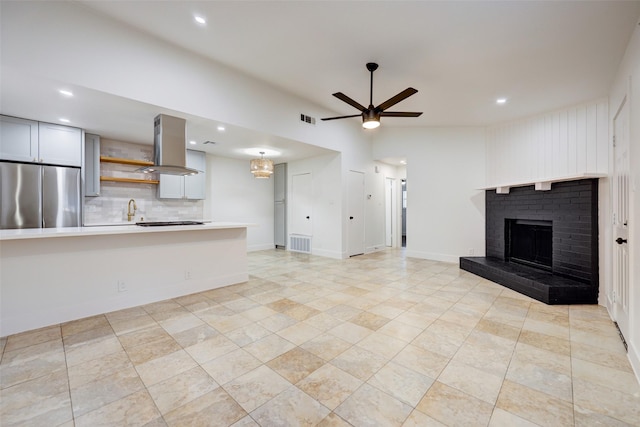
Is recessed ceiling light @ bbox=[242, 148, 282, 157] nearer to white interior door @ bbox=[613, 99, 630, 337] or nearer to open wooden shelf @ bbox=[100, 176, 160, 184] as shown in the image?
open wooden shelf @ bbox=[100, 176, 160, 184]

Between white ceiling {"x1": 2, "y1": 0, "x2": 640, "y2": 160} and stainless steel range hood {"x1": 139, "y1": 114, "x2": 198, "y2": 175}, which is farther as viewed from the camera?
stainless steel range hood {"x1": 139, "y1": 114, "x2": 198, "y2": 175}

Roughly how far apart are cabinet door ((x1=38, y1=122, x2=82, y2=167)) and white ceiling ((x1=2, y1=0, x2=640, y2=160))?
0.91ft

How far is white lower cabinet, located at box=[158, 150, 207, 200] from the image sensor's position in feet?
18.5

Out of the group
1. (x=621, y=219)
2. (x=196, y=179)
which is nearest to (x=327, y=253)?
(x=196, y=179)

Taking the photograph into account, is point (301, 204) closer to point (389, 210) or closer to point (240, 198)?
point (240, 198)

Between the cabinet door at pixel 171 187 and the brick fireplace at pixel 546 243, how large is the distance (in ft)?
20.0

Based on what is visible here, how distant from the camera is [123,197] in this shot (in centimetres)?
530

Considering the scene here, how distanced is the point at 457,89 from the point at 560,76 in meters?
1.23

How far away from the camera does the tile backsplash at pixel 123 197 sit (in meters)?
5.02

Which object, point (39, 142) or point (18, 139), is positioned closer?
point (18, 139)

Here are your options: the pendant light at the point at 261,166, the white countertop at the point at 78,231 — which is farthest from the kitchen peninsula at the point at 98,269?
the pendant light at the point at 261,166

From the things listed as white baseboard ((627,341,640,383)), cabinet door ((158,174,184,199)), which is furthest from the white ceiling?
white baseboard ((627,341,640,383))

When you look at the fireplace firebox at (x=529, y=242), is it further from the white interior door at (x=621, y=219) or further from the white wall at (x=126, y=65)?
the white wall at (x=126, y=65)

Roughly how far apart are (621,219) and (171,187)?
22.8 feet
